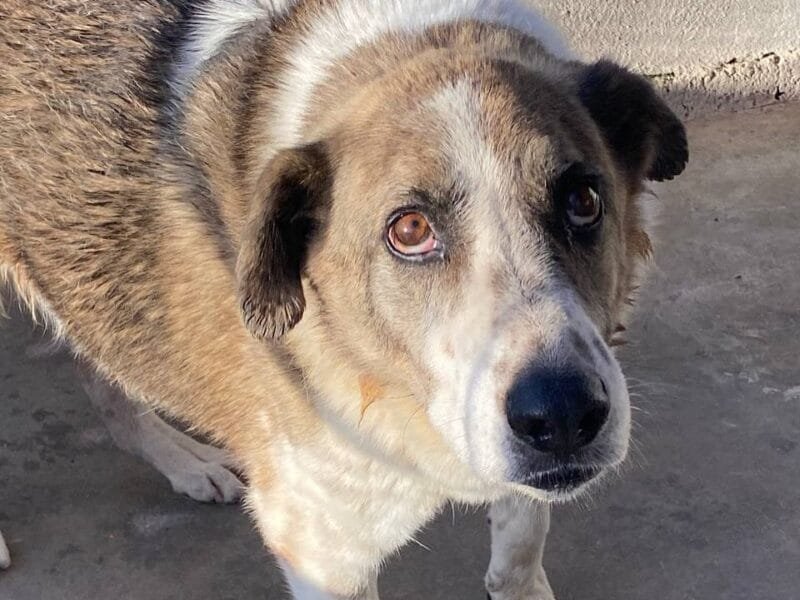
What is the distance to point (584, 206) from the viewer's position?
227 centimetres

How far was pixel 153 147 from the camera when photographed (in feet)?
9.16

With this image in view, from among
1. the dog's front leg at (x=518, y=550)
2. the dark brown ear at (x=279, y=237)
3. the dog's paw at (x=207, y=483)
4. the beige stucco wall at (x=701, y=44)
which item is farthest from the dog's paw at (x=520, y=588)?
A: the beige stucco wall at (x=701, y=44)

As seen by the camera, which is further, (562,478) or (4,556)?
(4,556)

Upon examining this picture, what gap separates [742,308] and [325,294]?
7.11 feet

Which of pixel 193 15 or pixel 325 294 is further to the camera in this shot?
pixel 193 15

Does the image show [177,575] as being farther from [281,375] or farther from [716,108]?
[716,108]

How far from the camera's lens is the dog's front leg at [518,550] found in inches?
117

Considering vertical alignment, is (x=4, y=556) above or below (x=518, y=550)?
below

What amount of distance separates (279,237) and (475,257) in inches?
16.6

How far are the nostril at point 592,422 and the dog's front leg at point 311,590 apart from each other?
881mm

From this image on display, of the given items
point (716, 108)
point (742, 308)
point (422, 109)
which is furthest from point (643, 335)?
point (422, 109)

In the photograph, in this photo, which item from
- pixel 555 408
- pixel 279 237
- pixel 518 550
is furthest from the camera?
pixel 518 550

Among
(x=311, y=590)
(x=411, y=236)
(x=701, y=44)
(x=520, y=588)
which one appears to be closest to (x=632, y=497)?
(x=520, y=588)

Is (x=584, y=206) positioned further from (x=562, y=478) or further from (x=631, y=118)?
(x=562, y=478)
